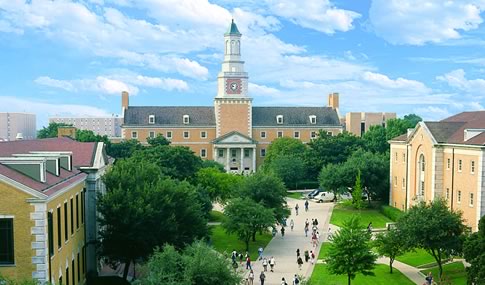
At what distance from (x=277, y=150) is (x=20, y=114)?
9270cm

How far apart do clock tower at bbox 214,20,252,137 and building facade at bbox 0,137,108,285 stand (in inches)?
2734

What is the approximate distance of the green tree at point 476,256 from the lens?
1041 inches

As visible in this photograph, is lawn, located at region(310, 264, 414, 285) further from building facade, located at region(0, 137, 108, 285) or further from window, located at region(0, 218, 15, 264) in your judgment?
window, located at region(0, 218, 15, 264)

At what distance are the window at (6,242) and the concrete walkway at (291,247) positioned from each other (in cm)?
1675

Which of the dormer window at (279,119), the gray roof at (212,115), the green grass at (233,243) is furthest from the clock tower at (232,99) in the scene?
the green grass at (233,243)

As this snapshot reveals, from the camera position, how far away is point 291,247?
147 ft

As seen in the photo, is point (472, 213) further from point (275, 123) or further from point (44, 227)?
point (275, 123)

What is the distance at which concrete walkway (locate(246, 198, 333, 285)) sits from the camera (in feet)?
119

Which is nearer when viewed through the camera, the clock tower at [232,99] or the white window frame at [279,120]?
the clock tower at [232,99]

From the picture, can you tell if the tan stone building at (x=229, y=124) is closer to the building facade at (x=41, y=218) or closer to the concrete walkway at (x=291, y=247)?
the concrete walkway at (x=291, y=247)

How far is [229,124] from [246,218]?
189 ft

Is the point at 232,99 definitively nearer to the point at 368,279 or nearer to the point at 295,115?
the point at 295,115

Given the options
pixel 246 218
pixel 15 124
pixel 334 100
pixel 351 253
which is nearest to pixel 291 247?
pixel 246 218

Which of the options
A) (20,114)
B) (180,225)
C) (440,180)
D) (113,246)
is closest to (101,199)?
(113,246)
